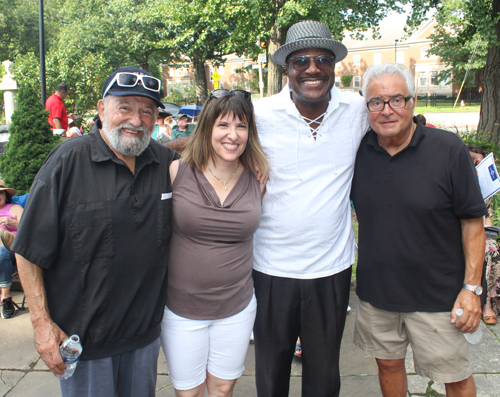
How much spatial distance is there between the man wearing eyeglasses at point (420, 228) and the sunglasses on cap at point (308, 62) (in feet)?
0.83

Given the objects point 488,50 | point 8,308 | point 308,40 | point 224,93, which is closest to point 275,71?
point 488,50

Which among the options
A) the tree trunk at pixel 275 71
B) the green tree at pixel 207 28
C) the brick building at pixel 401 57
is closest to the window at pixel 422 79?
the brick building at pixel 401 57

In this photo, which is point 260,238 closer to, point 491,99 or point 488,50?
point 491,99

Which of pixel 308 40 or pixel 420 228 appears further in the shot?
pixel 308 40

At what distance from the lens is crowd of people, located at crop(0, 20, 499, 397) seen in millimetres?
1959

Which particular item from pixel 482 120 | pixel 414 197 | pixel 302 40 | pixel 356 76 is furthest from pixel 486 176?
pixel 356 76

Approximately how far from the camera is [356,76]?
54.5 metres

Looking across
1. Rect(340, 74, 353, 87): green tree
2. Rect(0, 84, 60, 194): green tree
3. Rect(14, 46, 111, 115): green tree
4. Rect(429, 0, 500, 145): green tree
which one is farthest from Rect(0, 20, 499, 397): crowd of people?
Rect(340, 74, 353, 87): green tree

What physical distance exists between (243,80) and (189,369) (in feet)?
189

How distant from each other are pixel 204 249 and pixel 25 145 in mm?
4701

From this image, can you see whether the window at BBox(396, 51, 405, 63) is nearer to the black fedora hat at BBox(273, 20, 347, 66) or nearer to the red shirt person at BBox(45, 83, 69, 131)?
the red shirt person at BBox(45, 83, 69, 131)

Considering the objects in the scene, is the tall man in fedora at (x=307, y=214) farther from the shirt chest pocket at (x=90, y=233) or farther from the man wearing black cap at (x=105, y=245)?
the shirt chest pocket at (x=90, y=233)

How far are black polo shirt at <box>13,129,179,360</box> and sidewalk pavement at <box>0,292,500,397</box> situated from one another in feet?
4.22

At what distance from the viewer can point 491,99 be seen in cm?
680
